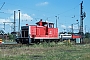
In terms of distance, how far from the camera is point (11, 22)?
2805 inches

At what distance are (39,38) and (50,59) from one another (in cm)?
2025

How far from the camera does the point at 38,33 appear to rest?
3409 centimetres

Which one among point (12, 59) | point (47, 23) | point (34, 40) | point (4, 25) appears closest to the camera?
point (12, 59)

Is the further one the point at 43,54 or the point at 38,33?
the point at 38,33

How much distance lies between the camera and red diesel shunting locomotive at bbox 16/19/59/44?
3264 centimetres

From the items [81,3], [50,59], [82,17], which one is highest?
[81,3]

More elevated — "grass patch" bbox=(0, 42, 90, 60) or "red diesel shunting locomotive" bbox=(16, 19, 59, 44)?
"red diesel shunting locomotive" bbox=(16, 19, 59, 44)

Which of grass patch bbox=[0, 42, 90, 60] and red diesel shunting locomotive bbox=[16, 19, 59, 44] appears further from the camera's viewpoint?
red diesel shunting locomotive bbox=[16, 19, 59, 44]

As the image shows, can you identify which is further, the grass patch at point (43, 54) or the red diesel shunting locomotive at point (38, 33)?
the red diesel shunting locomotive at point (38, 33)

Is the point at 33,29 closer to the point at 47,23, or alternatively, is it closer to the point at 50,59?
the point at 47,23

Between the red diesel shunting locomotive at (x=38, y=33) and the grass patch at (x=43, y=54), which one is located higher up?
the red diesel shunting locomotive at (x=38, y=33)

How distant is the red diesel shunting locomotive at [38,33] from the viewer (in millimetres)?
32638

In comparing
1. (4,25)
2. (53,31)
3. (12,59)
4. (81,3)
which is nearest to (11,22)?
(4,25)

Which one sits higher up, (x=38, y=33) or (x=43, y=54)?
(x=38, y=33)
